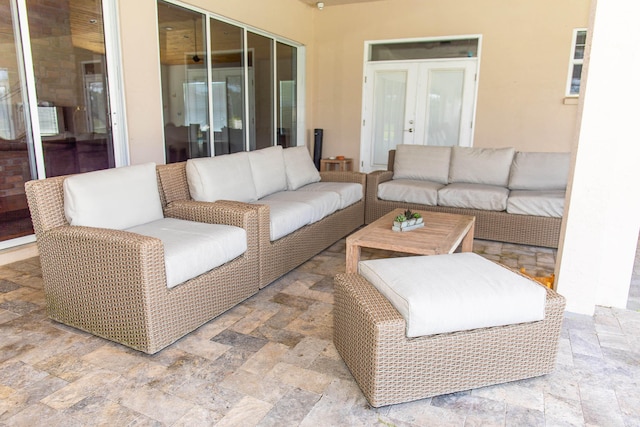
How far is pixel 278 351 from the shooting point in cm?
218

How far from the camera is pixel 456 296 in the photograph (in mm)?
1747

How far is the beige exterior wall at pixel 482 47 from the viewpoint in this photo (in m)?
5.93

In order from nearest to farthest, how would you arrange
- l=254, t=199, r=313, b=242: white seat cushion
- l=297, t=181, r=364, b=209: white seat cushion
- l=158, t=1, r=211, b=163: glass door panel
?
l=254, t=199, r=313, b=242: white seat cushion
l=297, t=181, r=364, b=209: white seat cushion
l=158, t=1, r=211, b=163: glass door panel

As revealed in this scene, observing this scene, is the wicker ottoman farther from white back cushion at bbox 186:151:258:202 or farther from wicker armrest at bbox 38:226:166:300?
white back cushion at bbox 186:151:258:202

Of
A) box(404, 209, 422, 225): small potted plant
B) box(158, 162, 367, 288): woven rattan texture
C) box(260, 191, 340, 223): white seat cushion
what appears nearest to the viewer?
box(158, 162, 367, 288): woven rattan texture

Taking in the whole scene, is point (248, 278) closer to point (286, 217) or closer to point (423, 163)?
point (286, 217)

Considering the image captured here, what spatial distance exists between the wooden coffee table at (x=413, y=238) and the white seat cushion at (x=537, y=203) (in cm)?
86

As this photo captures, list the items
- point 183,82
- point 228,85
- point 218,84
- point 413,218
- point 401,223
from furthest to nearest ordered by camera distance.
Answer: point 228,85, point 218,84, point 183,82, point 413,218, point 401,223

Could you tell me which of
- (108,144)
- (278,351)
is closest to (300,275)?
(278,351)

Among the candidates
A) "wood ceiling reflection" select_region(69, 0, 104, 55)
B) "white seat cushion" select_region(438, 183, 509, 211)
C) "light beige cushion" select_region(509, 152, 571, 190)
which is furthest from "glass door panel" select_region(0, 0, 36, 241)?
"light beige cushion" select_region(509, 152, 571, 190)

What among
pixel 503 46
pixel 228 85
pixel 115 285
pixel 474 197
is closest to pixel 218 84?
pixel 228 85

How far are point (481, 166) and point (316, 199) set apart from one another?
6.23 ft

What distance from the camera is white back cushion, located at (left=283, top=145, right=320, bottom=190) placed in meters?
4.13

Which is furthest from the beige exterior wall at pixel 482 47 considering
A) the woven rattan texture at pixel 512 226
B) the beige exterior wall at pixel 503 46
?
the woven rattan texture at pixel 512 226
